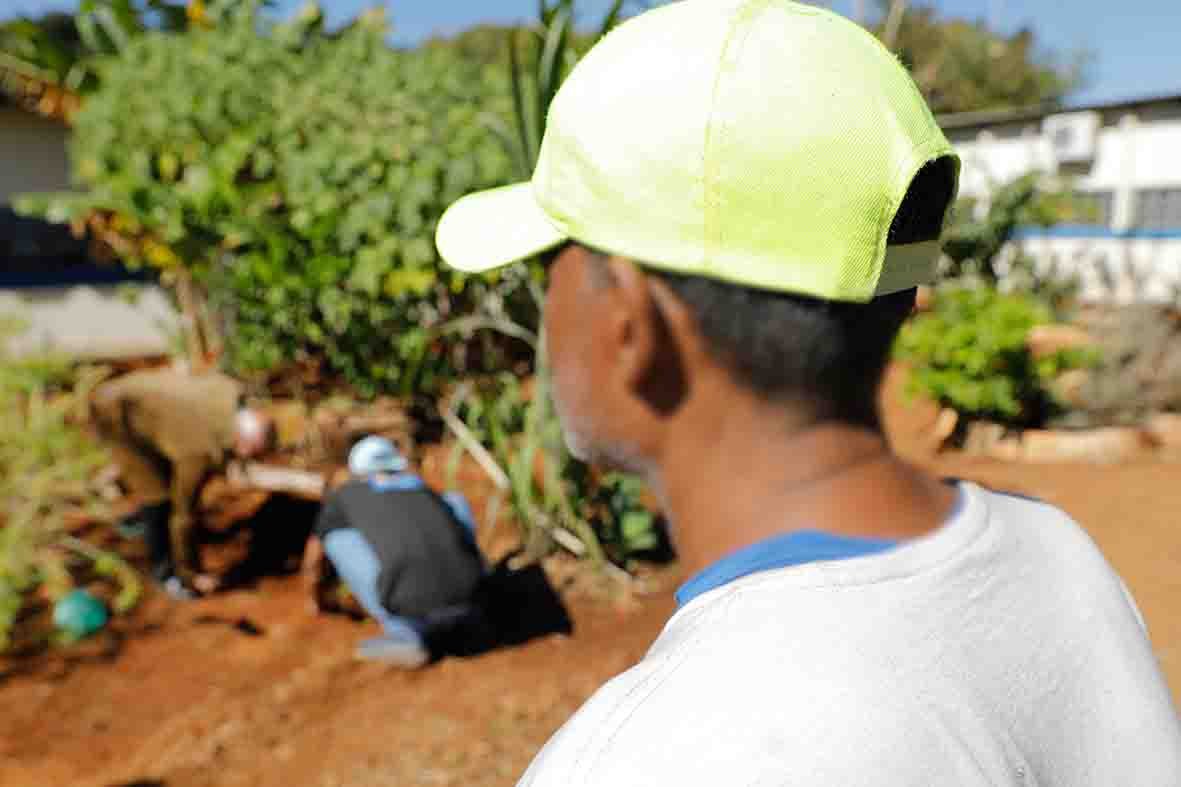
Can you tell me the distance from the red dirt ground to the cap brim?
252 centimetres

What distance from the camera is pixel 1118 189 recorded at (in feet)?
42.8

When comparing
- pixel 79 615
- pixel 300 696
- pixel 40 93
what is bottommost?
pixel 300 696

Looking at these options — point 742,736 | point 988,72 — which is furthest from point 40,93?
point 988,72

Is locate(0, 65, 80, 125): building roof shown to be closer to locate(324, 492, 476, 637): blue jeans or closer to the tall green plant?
the tall green plant

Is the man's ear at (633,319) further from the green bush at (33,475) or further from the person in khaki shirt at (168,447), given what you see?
the person in khaki shirt at (168,447)

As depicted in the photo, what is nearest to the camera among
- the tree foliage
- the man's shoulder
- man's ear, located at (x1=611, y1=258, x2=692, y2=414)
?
the man's shoulder

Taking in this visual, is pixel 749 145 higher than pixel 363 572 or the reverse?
higher

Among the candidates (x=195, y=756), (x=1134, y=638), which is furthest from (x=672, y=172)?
(x=195, y=756)

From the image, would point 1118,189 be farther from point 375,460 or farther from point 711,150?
point 711,150

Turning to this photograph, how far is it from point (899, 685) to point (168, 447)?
4.92 metres

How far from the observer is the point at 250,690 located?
3.96 m

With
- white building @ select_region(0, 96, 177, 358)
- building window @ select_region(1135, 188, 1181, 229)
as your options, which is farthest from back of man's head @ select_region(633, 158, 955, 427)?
building window @ select_region(1135, 188, 1181, 229)

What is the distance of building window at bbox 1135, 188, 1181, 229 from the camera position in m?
12.4

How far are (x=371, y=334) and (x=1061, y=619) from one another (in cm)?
485
